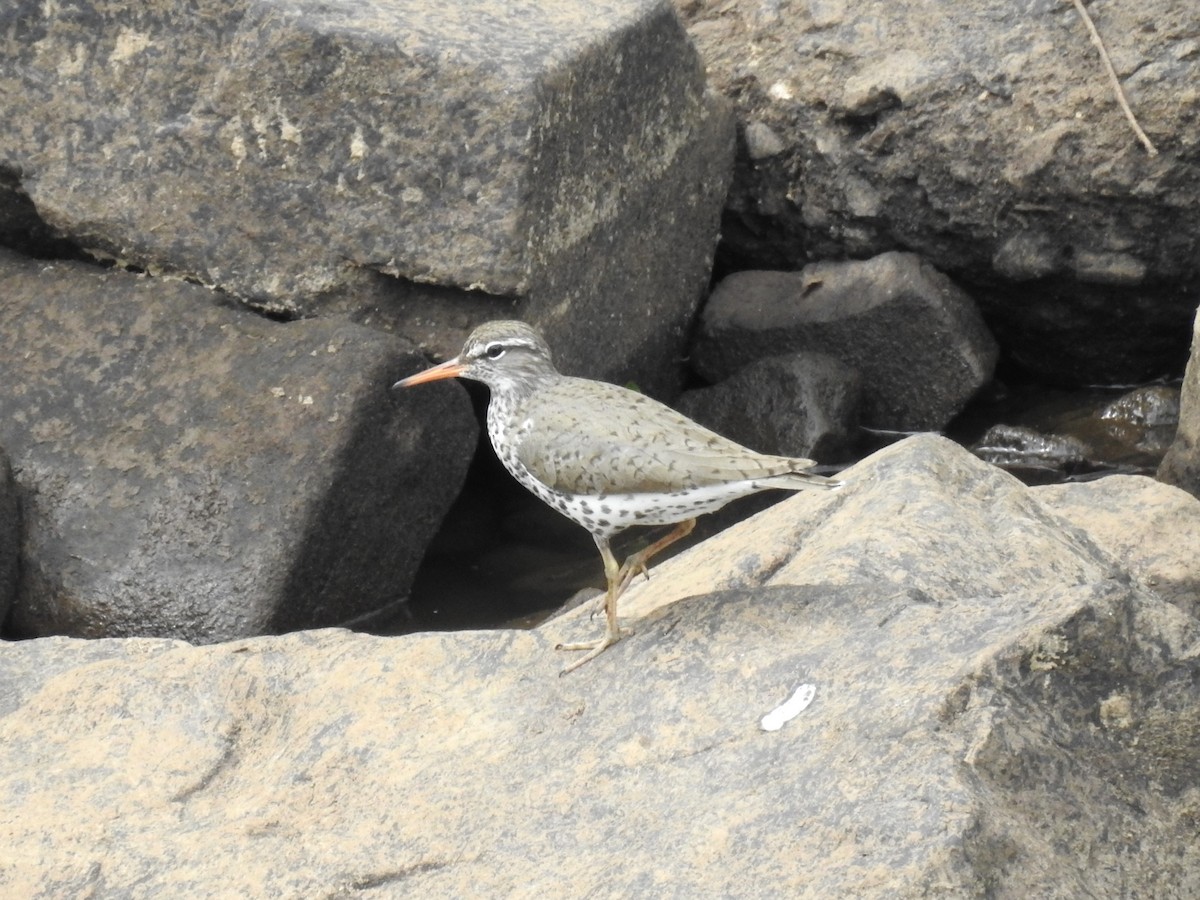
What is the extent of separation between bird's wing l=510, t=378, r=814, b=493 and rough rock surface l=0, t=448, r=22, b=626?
277 cm

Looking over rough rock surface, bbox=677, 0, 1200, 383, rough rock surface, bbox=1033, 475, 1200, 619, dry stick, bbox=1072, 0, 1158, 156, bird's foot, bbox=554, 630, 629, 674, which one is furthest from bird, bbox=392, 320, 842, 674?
dry stick, bbox=1072, 0, 1158, 156

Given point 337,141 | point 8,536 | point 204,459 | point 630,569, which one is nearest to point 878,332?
point 337,141

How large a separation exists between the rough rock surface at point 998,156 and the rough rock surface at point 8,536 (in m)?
4.11

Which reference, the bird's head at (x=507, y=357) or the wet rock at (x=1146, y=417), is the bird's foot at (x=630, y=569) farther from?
the wet rock at (x=1146, y=417)

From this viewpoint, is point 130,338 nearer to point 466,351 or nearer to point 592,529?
point 466,351

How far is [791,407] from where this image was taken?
789 cm

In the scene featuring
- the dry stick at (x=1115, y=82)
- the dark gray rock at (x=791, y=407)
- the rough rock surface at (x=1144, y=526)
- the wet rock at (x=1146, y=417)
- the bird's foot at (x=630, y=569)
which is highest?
the dry stick at (x=1115, y=82)

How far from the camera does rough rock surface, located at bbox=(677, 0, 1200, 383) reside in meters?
7.60

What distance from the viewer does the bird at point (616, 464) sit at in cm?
447

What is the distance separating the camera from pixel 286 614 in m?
6.52

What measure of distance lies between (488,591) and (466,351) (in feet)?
7.49

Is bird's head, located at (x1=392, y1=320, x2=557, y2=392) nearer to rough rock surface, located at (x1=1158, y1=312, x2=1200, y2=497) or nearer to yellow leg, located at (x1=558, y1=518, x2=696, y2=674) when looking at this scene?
yellow leg, located at (x1=558, y1=518, x2=696, y2=674)

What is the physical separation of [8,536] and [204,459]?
3.03 ft

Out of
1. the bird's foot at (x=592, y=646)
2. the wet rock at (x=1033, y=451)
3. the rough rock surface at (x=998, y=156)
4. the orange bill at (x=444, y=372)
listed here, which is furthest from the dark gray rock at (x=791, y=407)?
the bird's foot at (x=592, y=646)
